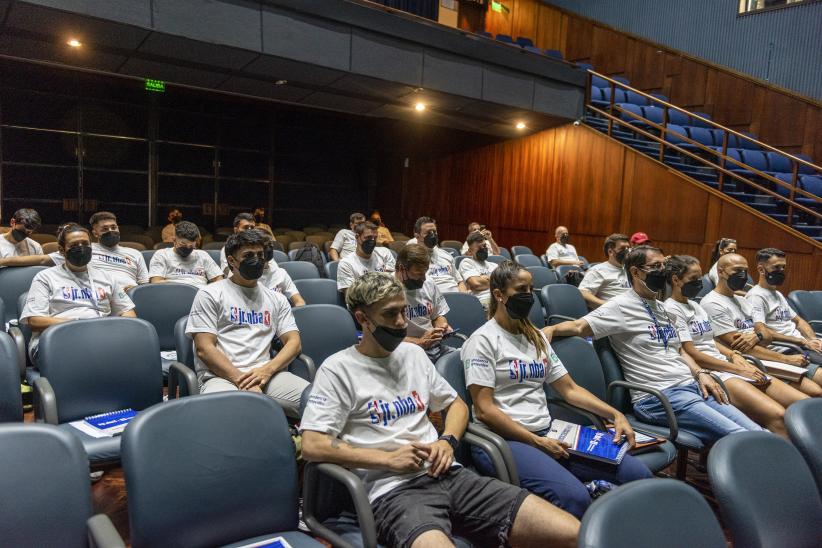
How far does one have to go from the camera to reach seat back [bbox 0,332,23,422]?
2227 mm

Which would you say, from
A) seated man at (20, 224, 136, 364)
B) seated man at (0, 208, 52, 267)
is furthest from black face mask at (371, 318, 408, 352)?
seated man at (0, 208, 52, 267)

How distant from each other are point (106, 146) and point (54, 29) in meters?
4.38

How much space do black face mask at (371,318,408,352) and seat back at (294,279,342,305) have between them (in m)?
2.33

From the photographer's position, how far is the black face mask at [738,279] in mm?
3734

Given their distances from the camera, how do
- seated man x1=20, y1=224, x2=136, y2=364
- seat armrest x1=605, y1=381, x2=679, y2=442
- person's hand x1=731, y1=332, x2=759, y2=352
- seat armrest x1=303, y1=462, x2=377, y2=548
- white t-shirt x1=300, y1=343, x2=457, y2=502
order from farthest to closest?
person's hand x1=731, y1=332, x2=759, y2=352, seated man x1=20, y1=224, x2=136, y2=364, seat armrest x1=605, y1=381, x2=679, y2=442, white t-shirt x1=300, y1=343, x2=457, y2=502, seat armrest x1=303, y1=462, x2=377, y2=548

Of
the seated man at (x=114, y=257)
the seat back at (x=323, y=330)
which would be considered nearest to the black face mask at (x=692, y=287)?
the seat back at (x=323, y=330)

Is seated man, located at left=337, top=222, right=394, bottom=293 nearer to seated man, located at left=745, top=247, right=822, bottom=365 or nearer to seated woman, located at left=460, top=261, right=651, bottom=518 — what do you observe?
seated woman, located at left=460, top=261, right=651, bottom=518

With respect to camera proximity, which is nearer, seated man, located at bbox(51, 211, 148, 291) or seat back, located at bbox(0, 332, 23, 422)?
seat back, located at bbox(0, 332, 23, 422)

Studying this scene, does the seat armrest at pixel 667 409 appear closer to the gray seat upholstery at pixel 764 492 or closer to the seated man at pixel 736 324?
the gray seat upholstery at pixel 764 492

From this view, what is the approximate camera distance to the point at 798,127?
967cm

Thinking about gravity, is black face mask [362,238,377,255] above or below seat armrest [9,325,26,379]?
above

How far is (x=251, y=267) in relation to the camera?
287 cm

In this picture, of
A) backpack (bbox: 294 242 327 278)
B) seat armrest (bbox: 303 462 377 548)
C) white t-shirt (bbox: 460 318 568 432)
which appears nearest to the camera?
seat armrest (bbox: 303 462 377 548)

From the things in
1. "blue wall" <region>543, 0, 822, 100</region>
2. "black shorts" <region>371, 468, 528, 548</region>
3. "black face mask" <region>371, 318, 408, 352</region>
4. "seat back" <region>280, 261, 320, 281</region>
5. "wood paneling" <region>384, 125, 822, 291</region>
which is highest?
"blue wall" <region>543, 0, 822, 100</region>
